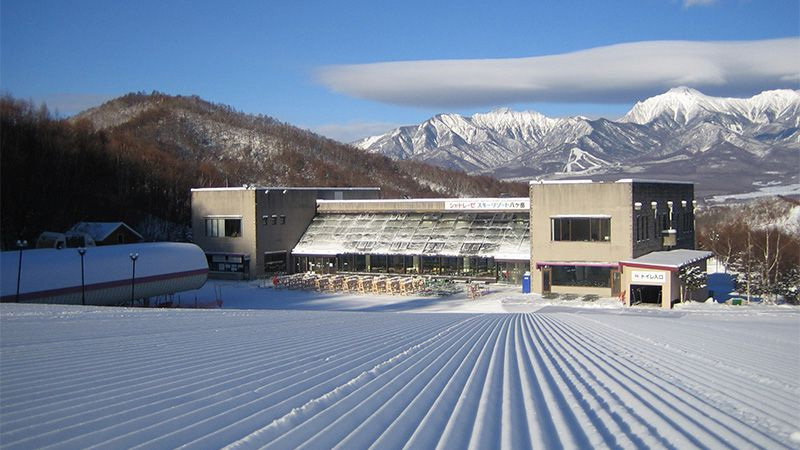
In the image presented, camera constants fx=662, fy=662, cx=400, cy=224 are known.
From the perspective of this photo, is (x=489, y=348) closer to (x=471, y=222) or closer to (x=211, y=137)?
(x=471, y=222)

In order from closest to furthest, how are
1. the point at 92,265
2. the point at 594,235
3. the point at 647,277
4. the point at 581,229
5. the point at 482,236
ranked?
the point at 92,265
the point at 647,277
the point at 594,235
the point at 581,229
the point at 482,236

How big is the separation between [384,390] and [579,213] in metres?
27.6

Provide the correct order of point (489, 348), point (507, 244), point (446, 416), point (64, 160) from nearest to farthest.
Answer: point (446, 416) → point (489, 348) → point (507, 244) → point (64, 160)

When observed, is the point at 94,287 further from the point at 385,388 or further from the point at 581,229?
the point at 385,388

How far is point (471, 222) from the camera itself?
39281 millimetres

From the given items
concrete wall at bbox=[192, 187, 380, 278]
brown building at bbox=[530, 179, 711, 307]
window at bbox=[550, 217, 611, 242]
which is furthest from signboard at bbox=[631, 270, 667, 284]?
concrete wall at bbox=[192, 187, 380, 278]

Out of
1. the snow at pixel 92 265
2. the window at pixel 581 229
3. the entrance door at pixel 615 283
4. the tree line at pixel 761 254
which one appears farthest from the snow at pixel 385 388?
the tree line at pixel 761 254

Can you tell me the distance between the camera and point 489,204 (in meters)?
39.9

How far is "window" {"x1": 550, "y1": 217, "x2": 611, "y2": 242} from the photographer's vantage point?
105 ft

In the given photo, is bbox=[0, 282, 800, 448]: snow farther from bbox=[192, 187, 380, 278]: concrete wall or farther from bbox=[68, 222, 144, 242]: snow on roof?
bbox=[68, 222, 144, 242]: snow on roof

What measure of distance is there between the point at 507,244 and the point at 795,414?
100.0 ft

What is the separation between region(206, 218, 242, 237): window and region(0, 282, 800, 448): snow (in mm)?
28926

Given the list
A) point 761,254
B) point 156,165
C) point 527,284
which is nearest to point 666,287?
point 527,284

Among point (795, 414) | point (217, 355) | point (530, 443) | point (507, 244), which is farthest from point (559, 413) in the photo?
point (507, 244)
